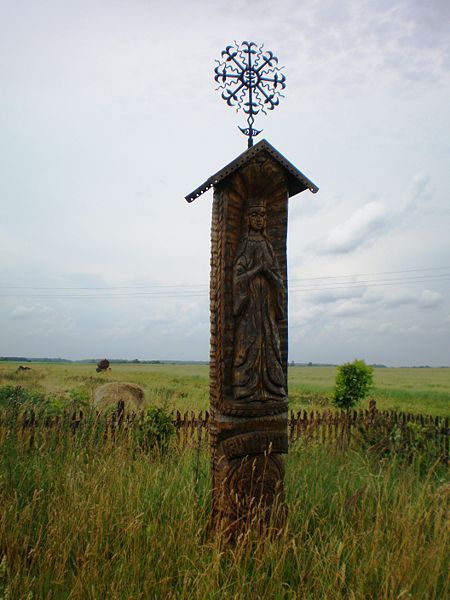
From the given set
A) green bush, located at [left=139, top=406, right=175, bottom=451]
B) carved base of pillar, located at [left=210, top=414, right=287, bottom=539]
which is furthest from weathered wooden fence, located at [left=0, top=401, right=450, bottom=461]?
carved base of pillar, located at [left=210, top=414, right=287, bottom=539]

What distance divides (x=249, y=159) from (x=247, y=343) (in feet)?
5.79

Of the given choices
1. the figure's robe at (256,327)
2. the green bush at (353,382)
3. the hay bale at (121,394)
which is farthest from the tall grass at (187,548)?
the hay bale at (121,394)

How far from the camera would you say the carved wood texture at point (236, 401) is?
4.46 meters

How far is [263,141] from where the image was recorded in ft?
15.5

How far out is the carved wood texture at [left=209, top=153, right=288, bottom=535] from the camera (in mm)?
4457

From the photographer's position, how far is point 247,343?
4.53 metres

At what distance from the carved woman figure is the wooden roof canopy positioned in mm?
422

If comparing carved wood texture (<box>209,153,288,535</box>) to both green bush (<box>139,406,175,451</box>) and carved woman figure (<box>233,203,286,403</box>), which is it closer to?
carved woman figure (<box>233,203,286,403</box>)

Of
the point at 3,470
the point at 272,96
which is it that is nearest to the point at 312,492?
the point at 3,470

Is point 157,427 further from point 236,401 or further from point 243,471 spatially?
point 236,401

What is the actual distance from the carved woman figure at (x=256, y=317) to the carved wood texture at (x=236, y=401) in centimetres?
3

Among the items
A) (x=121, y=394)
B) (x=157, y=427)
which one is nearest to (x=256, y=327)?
(x=157, y=427)

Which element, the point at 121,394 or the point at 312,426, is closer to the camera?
the point at 312,426

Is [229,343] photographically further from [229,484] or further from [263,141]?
[263,141]
